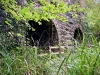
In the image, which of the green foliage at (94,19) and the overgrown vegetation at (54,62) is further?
the green foliage at (94,19)

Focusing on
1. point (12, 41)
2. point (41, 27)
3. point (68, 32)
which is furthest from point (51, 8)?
point (68, 32)

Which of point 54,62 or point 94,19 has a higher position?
point 94,19

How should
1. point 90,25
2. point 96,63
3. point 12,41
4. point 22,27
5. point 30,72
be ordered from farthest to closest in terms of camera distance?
point 90,25
point 22,27
point 12,41
point 30,72
point 96,63

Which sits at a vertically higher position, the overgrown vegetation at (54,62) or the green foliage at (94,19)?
the green foliage at (94,19)

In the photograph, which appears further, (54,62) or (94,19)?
(94,19)

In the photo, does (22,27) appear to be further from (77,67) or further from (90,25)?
(90,25)

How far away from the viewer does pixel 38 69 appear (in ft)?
6.38

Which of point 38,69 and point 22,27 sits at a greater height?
point 22,27

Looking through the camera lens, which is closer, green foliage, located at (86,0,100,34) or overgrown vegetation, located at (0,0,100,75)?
overgrown vegetation, located at (0,0,100,75)

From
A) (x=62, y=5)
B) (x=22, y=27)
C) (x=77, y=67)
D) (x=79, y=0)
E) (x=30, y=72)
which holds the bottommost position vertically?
(x=30, y=72)

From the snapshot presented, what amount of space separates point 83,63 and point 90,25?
8566mm


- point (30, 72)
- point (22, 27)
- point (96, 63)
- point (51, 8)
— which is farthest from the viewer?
point (22, 27)

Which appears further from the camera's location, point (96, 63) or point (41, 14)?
point (41, 14)

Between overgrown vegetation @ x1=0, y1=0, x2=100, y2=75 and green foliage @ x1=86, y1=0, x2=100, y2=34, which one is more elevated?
green foliage @ x1=86, y1=0, x2=100, y2=34
